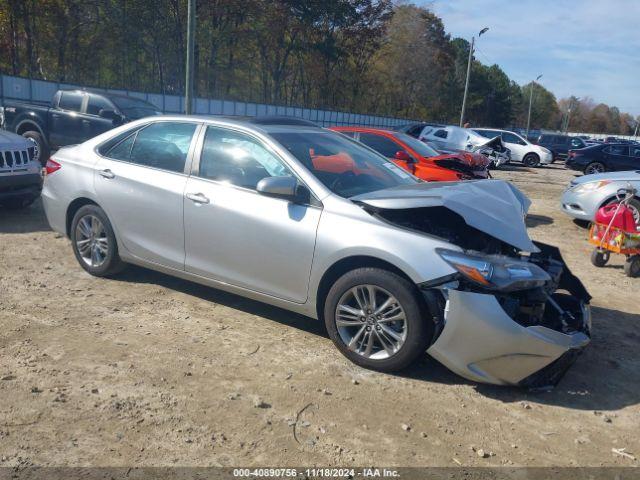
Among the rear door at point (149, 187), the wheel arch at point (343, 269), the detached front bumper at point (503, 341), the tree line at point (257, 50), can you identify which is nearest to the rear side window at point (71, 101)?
the rear door at point (149, 187)

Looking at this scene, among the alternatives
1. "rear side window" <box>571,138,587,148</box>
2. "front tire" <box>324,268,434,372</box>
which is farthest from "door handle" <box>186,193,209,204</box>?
"rear side window" <box>571,138,587,148</box>

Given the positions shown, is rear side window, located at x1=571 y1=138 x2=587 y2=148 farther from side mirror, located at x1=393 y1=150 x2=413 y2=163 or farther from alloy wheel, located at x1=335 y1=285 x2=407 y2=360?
alloy wheel, located at x1=335 y1=285 x2=407 y2=360

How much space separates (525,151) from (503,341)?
951 inches

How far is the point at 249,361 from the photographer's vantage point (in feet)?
13.1

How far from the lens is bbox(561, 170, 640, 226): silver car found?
9.48 m

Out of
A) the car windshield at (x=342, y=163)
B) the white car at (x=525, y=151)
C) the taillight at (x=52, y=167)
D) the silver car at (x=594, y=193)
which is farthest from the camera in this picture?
the white car at (x=525, y=151)

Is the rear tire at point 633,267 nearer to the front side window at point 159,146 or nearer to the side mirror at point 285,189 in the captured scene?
the side mirror at point 285,189

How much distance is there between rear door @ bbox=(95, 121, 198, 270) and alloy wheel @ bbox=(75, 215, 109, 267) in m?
0.25

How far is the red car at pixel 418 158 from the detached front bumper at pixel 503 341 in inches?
235

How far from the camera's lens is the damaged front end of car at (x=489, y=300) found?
352 cm

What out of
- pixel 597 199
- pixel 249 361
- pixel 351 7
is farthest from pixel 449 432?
pixel 351 7

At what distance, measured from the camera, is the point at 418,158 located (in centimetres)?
1003

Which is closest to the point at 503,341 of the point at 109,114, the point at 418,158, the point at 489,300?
the point at 489,300

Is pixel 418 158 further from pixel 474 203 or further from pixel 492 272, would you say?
pixel 492 272
